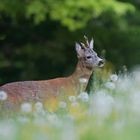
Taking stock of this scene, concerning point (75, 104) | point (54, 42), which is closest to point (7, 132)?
point (75, 104)

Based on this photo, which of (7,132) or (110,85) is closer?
(7,132)

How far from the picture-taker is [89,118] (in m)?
5.74

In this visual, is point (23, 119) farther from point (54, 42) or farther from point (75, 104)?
point (54, 42)

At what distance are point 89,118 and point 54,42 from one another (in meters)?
13.1

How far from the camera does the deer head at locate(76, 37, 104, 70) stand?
966 cm

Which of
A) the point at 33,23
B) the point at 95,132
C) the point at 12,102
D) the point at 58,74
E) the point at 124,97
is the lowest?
the point at 95,132

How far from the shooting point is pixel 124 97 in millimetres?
6750

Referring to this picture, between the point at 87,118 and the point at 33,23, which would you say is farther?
the point at 33,23

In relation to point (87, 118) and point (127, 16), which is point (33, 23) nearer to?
point (127, 16)

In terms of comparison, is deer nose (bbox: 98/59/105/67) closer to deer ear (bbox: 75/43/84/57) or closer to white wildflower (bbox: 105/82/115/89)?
deer ear (bbox: 75/43/84/57)

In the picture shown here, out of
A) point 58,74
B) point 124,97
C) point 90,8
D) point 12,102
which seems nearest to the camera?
point 124,97

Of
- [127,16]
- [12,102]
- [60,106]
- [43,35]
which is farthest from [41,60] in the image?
[60,106]

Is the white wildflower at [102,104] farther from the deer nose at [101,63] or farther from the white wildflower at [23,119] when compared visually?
the deer nose at [101,63]

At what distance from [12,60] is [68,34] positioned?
1.36 metres
